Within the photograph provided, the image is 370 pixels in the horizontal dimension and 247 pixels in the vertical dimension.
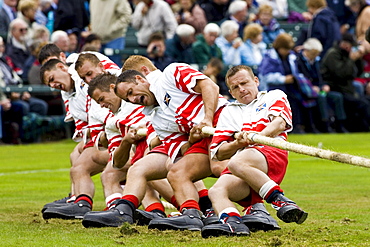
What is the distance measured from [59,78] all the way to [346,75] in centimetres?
1235

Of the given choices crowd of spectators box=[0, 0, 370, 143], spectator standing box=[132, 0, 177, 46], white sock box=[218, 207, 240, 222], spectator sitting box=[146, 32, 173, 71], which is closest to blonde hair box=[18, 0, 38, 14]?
crowd of spectators box=[0, 0, 370, 143]

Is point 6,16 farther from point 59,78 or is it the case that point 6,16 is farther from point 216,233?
point 216,233

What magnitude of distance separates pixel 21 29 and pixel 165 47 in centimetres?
318

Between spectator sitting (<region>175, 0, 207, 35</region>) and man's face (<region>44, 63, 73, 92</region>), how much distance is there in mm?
11244

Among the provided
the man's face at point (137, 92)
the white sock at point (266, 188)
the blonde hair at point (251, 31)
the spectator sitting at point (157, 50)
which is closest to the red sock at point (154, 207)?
the man's face at point (137, 92)

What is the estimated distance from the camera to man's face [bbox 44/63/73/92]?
9.05 m

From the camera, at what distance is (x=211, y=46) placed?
1911 cm

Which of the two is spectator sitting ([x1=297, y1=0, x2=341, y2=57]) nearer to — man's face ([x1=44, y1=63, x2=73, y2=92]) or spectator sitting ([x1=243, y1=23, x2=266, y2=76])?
spectator sitting ([x1=243, y1=23, x2=266, y2=76])

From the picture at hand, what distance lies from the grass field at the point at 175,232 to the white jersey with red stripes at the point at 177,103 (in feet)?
3.05

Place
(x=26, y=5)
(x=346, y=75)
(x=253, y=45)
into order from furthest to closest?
1. (x=346, y=75)
2. (x=253, y=45)
3. (x=26, y=5)

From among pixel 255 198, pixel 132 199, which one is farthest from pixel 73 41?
pixel 255 198

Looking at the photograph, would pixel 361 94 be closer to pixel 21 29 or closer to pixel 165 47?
pixel 165 47

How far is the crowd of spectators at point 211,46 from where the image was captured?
58.6 ft

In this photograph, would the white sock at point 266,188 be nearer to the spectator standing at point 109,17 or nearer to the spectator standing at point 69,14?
the spectator standing at point 109,17
